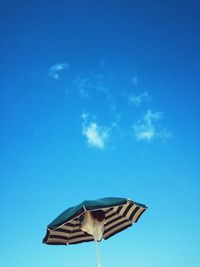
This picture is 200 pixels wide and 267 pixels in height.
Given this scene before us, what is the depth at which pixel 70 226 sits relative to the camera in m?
8.96

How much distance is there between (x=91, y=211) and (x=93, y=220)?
0.24m

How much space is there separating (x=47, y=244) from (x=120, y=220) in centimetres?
225

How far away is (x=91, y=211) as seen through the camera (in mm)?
8172

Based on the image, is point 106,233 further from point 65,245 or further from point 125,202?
point 125,202

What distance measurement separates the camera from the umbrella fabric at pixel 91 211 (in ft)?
24.2

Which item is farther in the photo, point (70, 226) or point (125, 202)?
point (70, 226)

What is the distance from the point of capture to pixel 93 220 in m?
8.14

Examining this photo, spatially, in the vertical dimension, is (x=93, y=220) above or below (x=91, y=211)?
below

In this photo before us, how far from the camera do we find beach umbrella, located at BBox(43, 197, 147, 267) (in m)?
7.28

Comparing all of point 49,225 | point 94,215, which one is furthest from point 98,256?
point 49,225

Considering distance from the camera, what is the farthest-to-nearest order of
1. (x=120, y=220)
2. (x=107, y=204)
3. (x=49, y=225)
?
(x=120, y=220) → (x=49, y=225) → (x=107, y=204)

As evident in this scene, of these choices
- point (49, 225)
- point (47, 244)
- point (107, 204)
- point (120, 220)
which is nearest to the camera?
point (107, 204)

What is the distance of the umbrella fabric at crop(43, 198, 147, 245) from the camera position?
7.36m

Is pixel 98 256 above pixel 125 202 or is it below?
below
